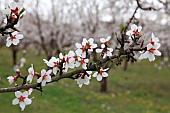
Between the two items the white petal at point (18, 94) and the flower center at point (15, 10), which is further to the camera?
the white petal at point (18, 94)

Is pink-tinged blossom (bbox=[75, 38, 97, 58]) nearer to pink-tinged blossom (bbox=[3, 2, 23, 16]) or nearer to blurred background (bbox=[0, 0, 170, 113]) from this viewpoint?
pink-tinged blossom (bbox=[3, 2, 23, 16])

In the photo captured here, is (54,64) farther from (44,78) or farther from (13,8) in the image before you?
(13,8)

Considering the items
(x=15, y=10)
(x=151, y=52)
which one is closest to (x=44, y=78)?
(x=15, y=10)

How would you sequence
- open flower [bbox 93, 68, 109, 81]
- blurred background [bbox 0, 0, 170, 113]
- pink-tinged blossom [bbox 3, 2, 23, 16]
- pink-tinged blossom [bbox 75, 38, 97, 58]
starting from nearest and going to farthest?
pink-tinged blossom [bbox 3, 2, 23, 16] < pink-tinged blossom [bbox 75, 38, 97, 58] < open flower [bbox 93, 68, 109, 81] < blurred background [bbox 0, 0, 170, 113]

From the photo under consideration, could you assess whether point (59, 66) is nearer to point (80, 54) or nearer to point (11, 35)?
point (80, 54)

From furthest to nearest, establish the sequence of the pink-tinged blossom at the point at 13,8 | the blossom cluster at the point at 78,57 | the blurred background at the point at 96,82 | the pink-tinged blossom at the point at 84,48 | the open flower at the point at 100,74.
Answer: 1. the blurred background at the point at 96,82
2. the open flower at the point at 100,74
3. the pink-tinged blossom at the point at 84,48
4. the blossom cluster at the point at 78,57
5. the pink-tinged blossom at the point at 13,8

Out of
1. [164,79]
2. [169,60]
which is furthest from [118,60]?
[169,60]

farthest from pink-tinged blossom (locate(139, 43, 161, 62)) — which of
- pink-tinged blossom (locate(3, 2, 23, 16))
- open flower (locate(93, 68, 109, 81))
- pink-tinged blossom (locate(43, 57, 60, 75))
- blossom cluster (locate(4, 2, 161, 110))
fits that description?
pink-tinged blossom (locate(3, 2, 23, 16))

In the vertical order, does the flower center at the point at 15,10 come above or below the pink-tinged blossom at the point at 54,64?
above

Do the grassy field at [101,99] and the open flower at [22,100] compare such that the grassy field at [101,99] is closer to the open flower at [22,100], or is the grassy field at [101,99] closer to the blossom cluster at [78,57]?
the open flower at [22,100]

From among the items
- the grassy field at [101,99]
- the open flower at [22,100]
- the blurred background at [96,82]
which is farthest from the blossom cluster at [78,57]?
the grassy field at [101,99]

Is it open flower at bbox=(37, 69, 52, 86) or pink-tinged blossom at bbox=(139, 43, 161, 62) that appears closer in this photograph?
pink-tinged blossom at bbox=(139, 43, 161, 62)

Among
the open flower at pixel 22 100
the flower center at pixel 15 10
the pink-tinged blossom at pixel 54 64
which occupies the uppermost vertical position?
the flower center at pixel 15 10
